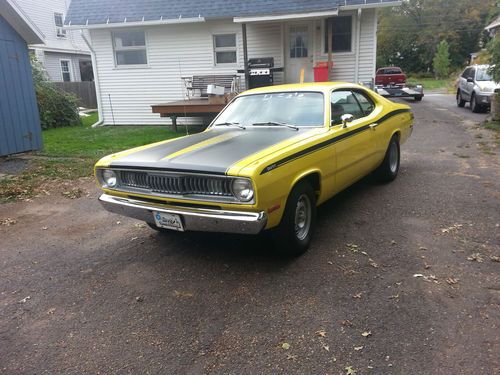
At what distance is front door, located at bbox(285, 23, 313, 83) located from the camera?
13961 mm

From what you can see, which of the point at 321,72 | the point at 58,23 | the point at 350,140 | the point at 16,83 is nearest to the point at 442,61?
the point at 58,23

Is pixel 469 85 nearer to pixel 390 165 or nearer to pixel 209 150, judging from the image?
pixel 390 165

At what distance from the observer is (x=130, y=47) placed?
48.3 feet

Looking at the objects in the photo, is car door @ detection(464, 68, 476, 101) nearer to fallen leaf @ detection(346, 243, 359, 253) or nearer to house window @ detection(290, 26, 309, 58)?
house window @ detection(290, 26, 309, 58)

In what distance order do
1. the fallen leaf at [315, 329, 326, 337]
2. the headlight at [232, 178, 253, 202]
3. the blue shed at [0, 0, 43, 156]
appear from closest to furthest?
the fallen leaf at [315, 329, 326, 337] < the headlight at [232, 178, 253, 202] < the blue shed at [0, 0, 43, 156]

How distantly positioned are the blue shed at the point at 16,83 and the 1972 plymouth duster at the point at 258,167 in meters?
6.10

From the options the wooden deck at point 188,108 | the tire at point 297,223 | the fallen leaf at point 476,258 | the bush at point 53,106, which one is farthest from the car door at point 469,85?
the bush at point 53,106

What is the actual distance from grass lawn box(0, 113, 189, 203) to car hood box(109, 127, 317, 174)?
314 centimetres

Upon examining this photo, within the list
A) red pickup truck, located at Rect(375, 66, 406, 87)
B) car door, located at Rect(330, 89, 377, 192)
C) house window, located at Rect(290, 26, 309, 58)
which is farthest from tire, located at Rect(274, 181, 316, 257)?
red pickup truck, located at Rect(375, 66, 406, 87)

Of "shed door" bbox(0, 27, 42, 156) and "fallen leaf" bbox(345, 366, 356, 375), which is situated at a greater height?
"shed door" bbox(0, 27, 42, 156)

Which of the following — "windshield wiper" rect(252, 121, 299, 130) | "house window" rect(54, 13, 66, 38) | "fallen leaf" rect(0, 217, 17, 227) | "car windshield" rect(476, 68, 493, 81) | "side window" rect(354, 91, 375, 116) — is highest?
"house window" rect(54, 13, 66, 38)

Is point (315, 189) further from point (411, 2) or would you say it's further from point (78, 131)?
point (411, 2)

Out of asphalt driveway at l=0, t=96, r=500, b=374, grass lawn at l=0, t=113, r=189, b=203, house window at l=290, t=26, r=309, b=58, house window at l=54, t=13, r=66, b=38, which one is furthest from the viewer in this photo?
house window at l=54, t=13, r=66, b=38

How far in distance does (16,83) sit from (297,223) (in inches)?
316
